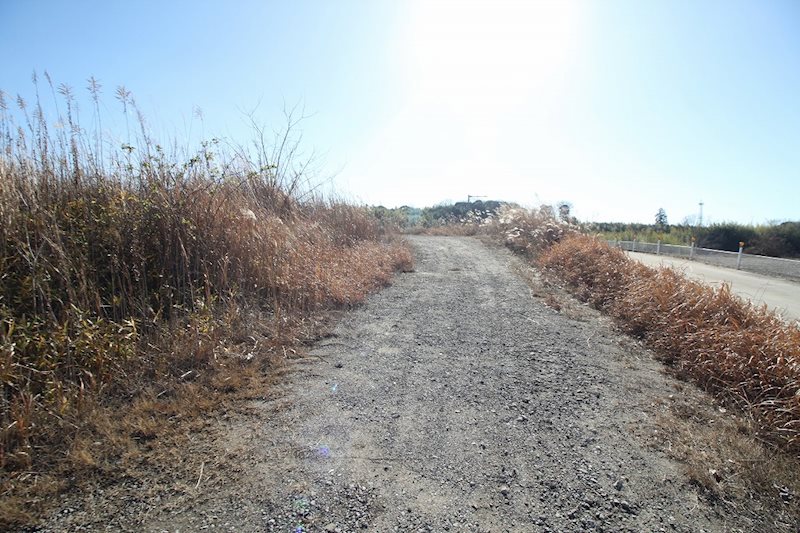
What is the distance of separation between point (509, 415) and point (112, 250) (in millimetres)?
3622

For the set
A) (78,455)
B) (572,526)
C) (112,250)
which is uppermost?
(112,250)

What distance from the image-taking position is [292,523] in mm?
1732

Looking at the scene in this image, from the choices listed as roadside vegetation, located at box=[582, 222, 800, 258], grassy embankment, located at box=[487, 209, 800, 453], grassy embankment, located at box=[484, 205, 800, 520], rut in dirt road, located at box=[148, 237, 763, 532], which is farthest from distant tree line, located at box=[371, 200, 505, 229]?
rut in dirt road, located at box=[148, 237, 763, 532]

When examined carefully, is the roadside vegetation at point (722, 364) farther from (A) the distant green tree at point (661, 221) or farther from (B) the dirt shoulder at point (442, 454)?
(A) the distant green tree at point (661, 221)

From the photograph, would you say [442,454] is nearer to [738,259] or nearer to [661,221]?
[738,259]

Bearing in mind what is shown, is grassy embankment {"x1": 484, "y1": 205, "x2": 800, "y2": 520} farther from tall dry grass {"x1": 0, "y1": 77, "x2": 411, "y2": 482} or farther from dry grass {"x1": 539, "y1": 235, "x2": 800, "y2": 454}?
tall dry grass {"x1": 0, "y1": 77, "x2": 411, "y2": 482}

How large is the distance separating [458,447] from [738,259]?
44.6 feet

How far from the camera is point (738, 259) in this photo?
11484mm

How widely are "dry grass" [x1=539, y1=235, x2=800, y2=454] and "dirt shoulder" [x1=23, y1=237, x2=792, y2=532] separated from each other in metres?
0.30

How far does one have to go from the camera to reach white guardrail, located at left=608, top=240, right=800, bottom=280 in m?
9.85

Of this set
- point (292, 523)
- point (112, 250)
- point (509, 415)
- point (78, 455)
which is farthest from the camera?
point (112, 250)

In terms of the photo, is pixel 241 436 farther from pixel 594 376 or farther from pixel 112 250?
pixel 594 376

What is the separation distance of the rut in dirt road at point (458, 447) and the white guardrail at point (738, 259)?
244 inches

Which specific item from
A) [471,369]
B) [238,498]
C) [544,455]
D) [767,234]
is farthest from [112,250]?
[767,234]
